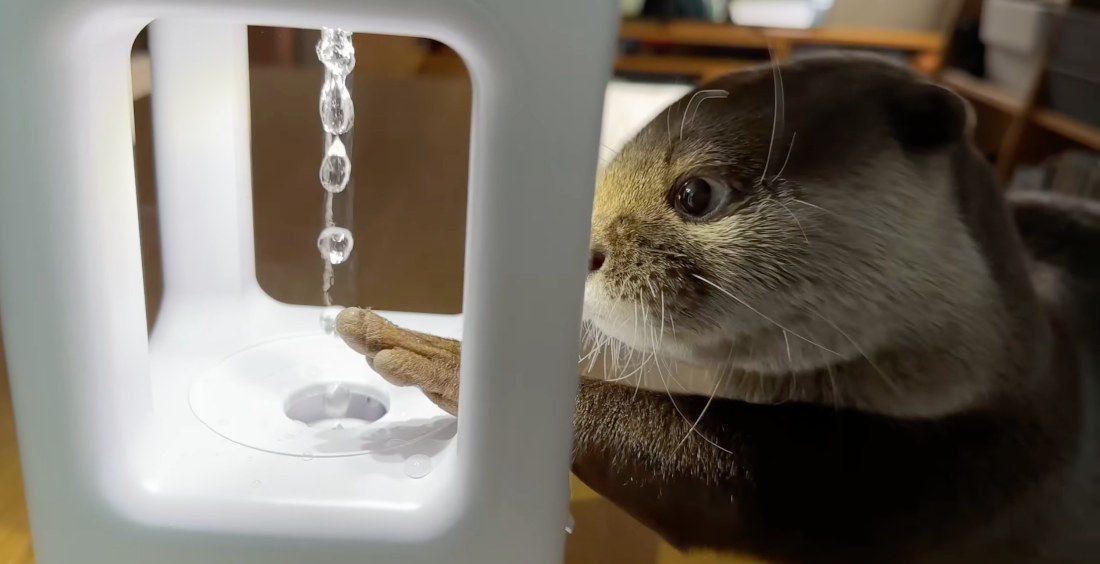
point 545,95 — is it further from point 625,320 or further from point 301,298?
point 301,298

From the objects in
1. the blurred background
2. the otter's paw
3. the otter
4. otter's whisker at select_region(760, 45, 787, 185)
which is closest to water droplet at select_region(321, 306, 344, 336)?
the blurred background

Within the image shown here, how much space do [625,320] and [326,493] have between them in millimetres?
186

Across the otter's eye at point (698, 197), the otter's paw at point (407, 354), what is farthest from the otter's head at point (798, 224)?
the otter's paw at point (407, 354)

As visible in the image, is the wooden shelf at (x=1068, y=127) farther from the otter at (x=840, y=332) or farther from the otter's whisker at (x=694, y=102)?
the otter's whisker at (x=694, y=102)

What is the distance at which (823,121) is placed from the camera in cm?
38

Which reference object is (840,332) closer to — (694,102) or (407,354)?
(694,102)

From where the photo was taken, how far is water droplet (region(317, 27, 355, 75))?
0.56 m

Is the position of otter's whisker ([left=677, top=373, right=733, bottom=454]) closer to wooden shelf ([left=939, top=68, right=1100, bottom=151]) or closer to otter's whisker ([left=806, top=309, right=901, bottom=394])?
otter's whisker ([left=806, top=309, right=901, bottom=394])

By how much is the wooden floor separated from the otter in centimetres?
13

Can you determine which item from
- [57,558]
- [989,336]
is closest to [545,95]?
[989,336]

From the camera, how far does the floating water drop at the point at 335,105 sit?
0.60 metres

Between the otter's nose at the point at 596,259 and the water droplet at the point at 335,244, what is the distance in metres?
0.32

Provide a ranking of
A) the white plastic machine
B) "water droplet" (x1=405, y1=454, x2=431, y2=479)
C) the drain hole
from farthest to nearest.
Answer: the drain hole < "water droplet" (x1=405, y1=454, x2=431, y2=479) < the white plastic machine

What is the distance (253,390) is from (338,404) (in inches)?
2.3
